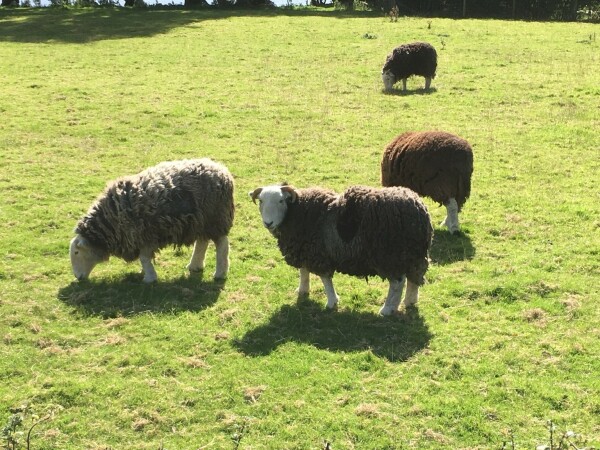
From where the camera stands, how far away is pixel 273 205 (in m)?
8.07

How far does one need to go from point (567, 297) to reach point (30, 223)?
28.1 ft

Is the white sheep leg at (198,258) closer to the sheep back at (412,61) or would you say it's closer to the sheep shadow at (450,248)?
the sheep shadow at (450,248)

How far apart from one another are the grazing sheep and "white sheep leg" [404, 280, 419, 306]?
8.27 ft

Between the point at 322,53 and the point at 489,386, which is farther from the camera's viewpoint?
the point at 322,53

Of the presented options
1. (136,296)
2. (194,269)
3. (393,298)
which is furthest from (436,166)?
(136,296)

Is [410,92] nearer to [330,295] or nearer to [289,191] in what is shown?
[289,191]

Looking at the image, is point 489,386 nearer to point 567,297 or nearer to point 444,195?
point 567,297

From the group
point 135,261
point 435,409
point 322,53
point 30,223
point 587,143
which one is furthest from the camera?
point 322,53

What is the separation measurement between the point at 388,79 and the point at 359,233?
43.4 feet

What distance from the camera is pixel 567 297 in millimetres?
8297

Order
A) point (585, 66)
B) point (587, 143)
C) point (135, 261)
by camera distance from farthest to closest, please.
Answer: point (585, 66)
point (587, 143)
point (135, 261)

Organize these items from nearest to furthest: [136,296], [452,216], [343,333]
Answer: [343,333] < [136,296] < [452,216]

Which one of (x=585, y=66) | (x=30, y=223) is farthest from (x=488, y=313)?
(x=585, y=66)

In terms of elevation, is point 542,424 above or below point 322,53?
below
